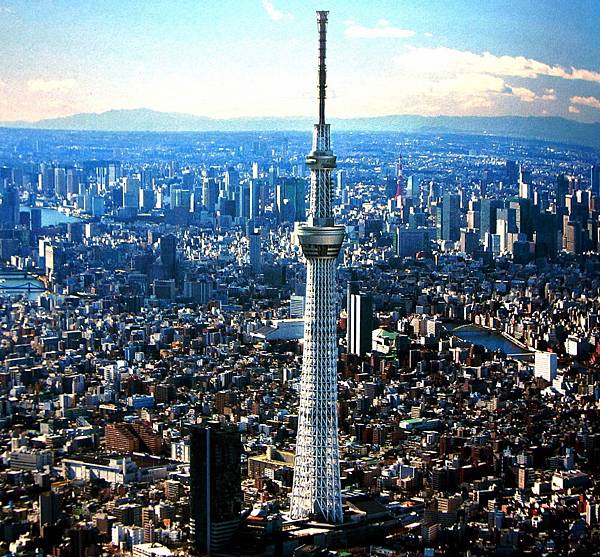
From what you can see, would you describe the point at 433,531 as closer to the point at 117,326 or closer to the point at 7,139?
the point at 117,326

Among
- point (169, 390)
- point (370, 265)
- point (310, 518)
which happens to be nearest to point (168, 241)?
point (370, 265)

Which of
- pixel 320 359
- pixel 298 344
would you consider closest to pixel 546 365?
pixel 298 344

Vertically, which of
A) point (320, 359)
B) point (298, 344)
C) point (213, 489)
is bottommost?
point (298, 344)

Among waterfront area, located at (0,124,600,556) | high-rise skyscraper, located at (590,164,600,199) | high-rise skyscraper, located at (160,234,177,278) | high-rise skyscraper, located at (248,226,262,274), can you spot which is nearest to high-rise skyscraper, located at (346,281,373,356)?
waterfront area, located at (0,124,600,556)

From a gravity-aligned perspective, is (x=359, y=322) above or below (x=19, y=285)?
below

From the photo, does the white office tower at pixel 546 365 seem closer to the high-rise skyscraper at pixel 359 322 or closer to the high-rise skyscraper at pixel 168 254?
the high-rise skyscraper at pixel 359 322

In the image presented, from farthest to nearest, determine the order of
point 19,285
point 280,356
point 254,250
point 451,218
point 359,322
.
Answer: point 451,218 → point 254,250 → point 19,285 → point 359,322 → point 280,356

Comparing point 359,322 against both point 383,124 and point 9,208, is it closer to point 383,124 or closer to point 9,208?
point 383,124

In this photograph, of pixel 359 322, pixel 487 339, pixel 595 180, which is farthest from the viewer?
pixel 595 180
